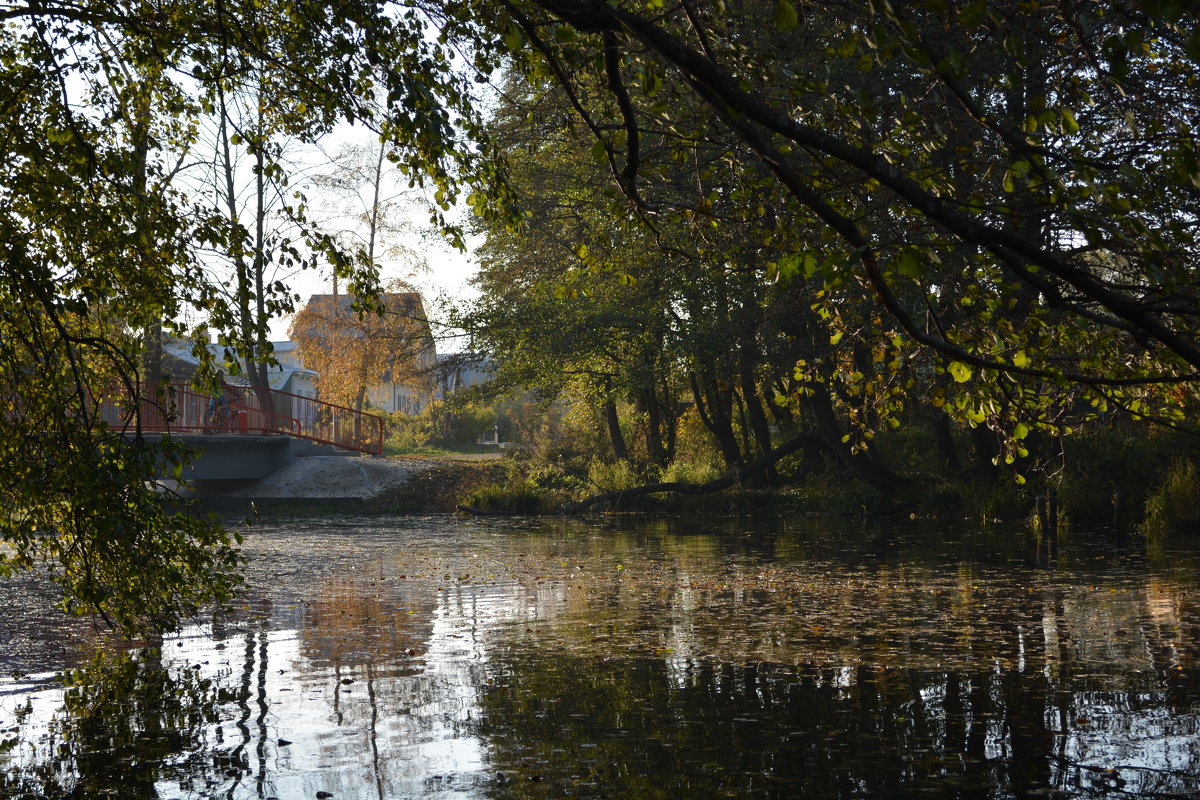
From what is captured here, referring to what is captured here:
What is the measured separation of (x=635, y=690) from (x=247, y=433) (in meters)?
26.8

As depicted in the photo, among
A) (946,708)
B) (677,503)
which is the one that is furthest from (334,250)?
(677,503)

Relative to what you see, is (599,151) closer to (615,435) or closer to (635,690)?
(635,690)

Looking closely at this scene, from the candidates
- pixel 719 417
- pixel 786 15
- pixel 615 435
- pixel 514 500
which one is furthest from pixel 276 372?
pixel 786 15

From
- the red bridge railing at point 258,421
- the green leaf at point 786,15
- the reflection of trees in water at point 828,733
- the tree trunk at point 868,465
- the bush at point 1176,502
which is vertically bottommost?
the reflection of trees in water at point 828,733

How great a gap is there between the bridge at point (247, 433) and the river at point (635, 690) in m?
16.1

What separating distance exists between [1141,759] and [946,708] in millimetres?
1318

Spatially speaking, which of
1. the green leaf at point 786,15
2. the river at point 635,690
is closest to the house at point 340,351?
the river at point 635,690

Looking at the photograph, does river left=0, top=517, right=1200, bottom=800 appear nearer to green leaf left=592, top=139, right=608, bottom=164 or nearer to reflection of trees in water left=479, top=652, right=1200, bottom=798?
reflection of trees in water left=479, top=652, right=1200, bottom=798

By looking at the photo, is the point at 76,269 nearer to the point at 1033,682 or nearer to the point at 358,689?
the point at 358,689

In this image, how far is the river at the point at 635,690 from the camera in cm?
565

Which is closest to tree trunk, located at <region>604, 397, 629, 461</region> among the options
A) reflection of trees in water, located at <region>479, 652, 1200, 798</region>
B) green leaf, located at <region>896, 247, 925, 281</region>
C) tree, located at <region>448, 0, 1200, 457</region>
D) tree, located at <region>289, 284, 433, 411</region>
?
tree, located at <region>289, 284, 433, 411</region>

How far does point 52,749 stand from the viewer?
624 cm

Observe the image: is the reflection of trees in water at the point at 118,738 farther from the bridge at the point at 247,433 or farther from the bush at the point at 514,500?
the bush at the point at 514,500

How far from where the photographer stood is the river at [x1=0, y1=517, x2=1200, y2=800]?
5.65 metres
